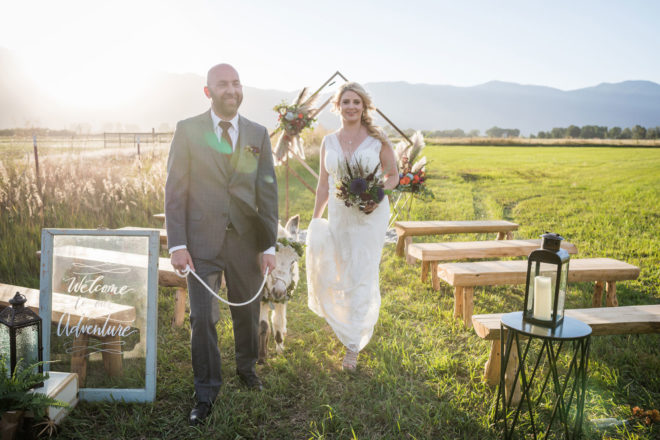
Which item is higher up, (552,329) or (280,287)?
(552,329)

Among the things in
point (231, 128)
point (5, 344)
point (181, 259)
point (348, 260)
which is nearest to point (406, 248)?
point (348, 260)

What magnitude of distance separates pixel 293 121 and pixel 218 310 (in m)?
4.48

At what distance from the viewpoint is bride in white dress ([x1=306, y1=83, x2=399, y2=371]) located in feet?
14.7

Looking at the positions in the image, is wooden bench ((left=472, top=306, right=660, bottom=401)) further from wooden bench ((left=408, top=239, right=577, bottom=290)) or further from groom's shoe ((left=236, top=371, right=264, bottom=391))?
wooden bench ((left=408, top=239, right=577, bottom=290))

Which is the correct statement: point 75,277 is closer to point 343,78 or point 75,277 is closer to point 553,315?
point 553,315

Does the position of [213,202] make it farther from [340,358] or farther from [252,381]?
[340,358]

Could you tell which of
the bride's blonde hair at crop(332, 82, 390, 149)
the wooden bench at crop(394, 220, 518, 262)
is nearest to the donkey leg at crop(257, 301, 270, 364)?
the bride's blonde hair at crop(332, 82, 390, 149)

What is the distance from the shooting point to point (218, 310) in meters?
3.54

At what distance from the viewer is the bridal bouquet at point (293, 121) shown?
7.27m

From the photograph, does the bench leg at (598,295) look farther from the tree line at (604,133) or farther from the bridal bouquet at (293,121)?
the tree line at (604,133)

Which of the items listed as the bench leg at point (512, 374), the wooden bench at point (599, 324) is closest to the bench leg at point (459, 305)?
the wooden bench at point (599, 324)

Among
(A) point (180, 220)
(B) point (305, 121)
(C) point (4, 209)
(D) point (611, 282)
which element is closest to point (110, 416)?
(A) point (180, 220)

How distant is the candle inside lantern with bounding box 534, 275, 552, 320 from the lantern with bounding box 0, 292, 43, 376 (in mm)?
3666

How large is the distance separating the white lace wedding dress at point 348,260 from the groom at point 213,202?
1.04m
